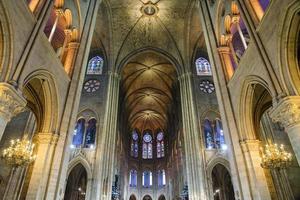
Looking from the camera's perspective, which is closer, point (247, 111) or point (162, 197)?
point (247, 111)

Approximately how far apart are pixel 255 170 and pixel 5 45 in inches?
355

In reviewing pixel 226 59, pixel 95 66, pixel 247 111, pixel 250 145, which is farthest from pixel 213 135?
pixel 95 66

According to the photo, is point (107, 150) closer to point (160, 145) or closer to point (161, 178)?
point (161, 178)

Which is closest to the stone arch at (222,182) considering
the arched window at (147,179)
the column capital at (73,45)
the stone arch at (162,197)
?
the stone arch at (162,197)

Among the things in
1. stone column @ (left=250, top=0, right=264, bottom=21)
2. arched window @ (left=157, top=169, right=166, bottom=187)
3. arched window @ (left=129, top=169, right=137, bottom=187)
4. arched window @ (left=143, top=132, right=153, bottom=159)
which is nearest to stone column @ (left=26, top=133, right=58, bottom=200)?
stone column @ (left=250, top=0, right=264, bottom=21)

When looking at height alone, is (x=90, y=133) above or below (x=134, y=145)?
below

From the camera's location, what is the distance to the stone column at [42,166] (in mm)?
7680

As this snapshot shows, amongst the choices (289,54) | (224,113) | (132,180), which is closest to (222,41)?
(224,113)

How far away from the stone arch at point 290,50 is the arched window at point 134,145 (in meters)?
34.0

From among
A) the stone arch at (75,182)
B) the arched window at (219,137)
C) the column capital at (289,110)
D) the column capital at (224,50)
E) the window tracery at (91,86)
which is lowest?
the column capital at (289,110)

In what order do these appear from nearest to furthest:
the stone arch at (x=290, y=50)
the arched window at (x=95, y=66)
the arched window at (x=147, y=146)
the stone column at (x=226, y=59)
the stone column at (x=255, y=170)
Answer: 1. the stone arch at (x=290, y=50)
2. the stone column at (x=255, y=170)
3. the stone column at (x=226, y=59)
4. the arched window at (x=95, y=66)
5. the arched window at (x=147, y=146)

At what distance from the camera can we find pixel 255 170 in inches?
333

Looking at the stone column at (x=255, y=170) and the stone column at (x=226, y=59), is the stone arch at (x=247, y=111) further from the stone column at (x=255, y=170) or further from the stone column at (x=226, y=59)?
the stone column at (x=226, y=59)

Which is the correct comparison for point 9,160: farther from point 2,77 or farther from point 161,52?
point 161,52
